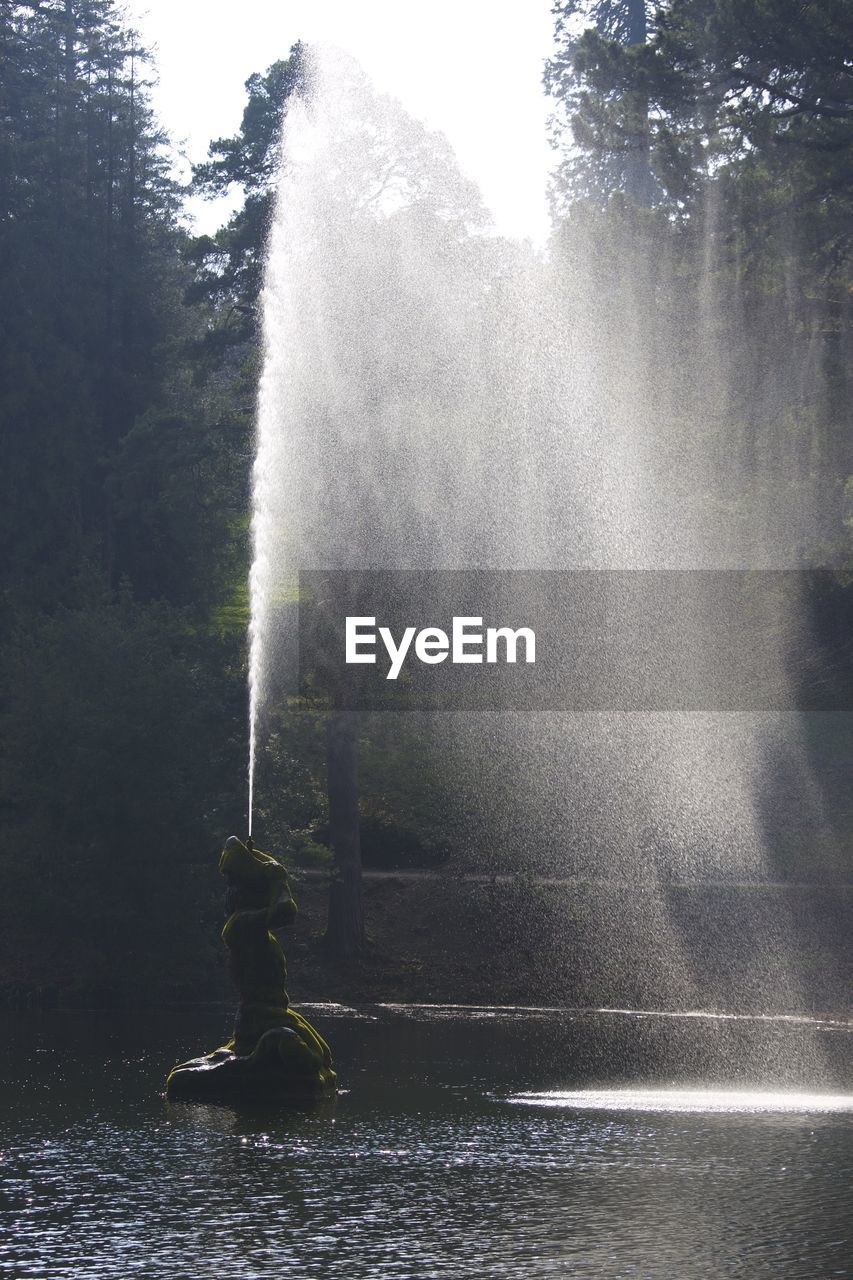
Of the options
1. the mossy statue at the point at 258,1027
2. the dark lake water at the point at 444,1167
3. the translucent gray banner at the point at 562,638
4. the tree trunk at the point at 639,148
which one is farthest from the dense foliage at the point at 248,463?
the mossy statue at the point at 258,1027

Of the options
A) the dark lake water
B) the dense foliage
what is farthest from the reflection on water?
the dense foliage

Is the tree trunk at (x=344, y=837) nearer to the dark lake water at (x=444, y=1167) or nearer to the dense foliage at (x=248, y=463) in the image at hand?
the dense foliage at (x=248, y=463)

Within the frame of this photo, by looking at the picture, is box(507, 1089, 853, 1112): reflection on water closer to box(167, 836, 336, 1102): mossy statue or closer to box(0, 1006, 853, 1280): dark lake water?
box(0, 1006, 853, 1280): dark lake water

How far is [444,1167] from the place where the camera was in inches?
578

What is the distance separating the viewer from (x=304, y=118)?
3038 cm

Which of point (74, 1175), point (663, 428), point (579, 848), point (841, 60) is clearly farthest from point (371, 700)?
point (74, 1175)

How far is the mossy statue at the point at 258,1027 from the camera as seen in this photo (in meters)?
17.6

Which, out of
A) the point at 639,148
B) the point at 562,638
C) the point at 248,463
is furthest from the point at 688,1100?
the point at 248,463

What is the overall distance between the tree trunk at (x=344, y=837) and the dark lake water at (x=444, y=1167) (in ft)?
23.3

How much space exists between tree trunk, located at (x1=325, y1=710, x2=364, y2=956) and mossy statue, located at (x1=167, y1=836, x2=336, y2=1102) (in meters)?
12.0

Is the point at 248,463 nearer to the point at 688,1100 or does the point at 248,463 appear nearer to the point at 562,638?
the point at 562,638

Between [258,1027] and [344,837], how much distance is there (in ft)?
43.5

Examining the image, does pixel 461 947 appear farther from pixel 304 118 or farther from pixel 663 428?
pixel 304 118

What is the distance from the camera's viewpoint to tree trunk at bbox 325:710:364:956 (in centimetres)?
3044
